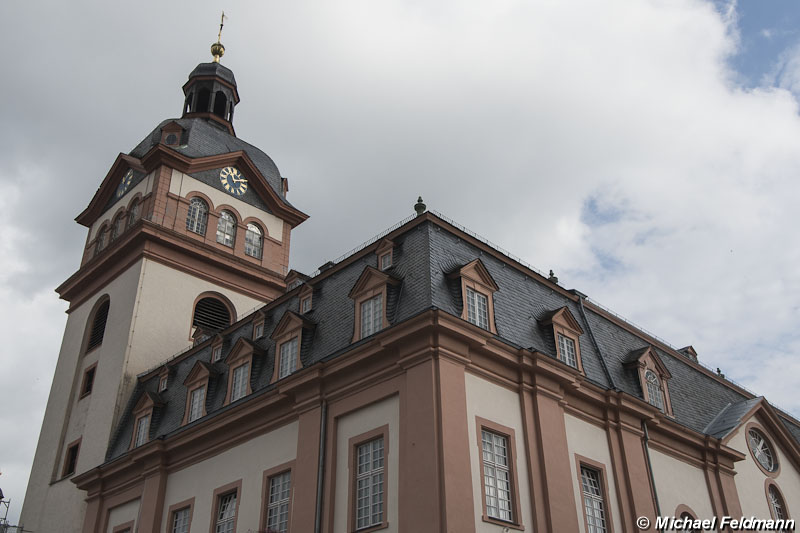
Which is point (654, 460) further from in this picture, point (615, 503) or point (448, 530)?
point (448, 530)

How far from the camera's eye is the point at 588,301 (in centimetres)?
3011

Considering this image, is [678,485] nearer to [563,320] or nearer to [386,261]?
[563,320]

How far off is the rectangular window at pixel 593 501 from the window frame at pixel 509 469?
3.12 metres

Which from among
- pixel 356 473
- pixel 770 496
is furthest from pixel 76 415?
pixel 770 496

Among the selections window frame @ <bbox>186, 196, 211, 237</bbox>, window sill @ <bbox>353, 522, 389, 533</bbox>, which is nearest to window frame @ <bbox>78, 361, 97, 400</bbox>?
window frame @ <bbox>186, 196, 211, 237</bbox>

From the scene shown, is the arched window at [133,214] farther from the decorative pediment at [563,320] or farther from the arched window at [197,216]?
the decorative pediment at [563,320]

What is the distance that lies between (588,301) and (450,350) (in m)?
10.9

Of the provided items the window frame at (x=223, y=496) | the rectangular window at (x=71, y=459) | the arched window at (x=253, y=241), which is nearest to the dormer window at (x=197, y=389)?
the window frame at (x=223, y=496)

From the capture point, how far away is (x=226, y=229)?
4219cm

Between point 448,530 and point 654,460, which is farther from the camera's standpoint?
point 654,460

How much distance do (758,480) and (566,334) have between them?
11.0 metres

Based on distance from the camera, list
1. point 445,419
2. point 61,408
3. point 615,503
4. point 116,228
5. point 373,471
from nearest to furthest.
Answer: point 445,419
point 373,471
point 615,503
point 61,408
point 116,228

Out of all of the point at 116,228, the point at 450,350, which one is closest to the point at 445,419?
the point at 450,350

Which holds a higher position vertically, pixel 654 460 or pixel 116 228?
pixel 116 228
